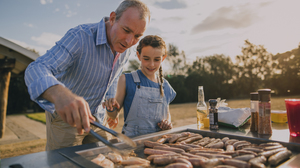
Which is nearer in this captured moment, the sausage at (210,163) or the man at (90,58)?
the sausage at (210,163)

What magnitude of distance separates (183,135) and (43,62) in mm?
1419

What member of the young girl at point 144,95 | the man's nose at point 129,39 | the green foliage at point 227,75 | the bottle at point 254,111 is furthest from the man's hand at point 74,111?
the green foliage at point 227,75

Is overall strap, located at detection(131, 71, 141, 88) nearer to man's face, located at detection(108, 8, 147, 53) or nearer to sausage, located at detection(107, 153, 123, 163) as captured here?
man's face, located at detection(108, 8, 147, 53)

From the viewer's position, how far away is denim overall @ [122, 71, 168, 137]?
8.78 feet

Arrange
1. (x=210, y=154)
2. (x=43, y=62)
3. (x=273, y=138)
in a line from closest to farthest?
(x=210, y=154) < (x=43, y=62) < (x=273, y=138)

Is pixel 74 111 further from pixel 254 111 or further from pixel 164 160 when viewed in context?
pixel 254 111

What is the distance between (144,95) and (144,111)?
0.23 meters

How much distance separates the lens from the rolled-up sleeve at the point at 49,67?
4.04ft

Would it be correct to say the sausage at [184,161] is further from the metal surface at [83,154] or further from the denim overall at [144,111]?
the denim overall at [144,111]

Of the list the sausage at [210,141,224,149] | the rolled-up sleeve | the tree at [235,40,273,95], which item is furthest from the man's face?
the tree at [235,40,273,95]

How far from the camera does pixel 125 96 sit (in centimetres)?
287

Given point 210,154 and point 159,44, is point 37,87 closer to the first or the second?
point 210,154

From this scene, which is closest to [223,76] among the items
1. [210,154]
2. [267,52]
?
[267,52]

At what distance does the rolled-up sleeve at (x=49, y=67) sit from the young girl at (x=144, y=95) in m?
0.92
